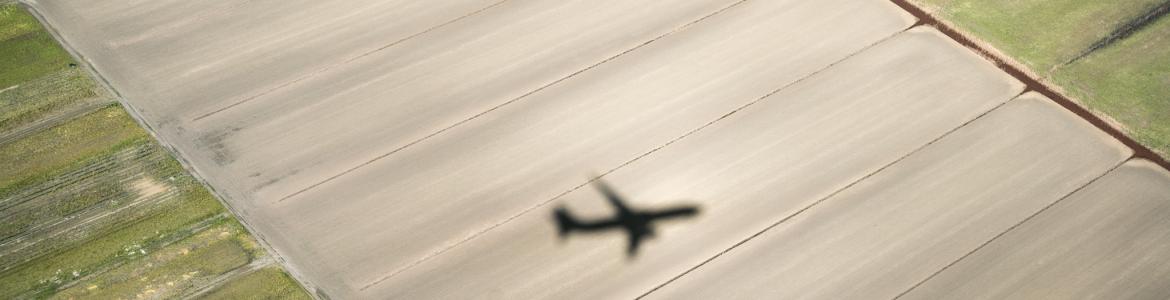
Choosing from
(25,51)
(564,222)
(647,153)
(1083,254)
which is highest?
(1083,254)

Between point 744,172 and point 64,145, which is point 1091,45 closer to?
point 744,172

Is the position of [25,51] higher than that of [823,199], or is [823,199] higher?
[823,199]

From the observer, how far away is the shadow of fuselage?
61.0 feet

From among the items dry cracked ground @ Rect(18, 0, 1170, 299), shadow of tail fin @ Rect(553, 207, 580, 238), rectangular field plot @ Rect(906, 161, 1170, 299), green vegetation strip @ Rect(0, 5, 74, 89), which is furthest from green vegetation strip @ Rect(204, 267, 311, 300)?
rectangular field plot @ Rect(906, 161, 1170, 299)

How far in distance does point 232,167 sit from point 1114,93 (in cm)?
1766

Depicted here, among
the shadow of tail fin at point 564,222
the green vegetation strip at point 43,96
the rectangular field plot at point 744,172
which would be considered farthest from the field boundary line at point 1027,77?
the green vegetation strip at point 43,96

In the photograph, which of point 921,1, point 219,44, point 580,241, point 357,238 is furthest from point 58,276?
point 921,1

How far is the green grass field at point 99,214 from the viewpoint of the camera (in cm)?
1762

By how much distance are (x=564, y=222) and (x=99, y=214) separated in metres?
8.36

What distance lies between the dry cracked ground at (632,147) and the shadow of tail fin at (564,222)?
0.14 m

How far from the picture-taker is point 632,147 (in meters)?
20.3

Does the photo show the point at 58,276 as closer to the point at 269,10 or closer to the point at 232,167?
the point at 232,167

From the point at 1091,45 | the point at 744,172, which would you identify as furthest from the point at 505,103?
the point at 1091,45

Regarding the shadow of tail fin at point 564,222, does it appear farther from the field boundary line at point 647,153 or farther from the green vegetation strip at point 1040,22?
the green vegetation strip at point 1040,22
